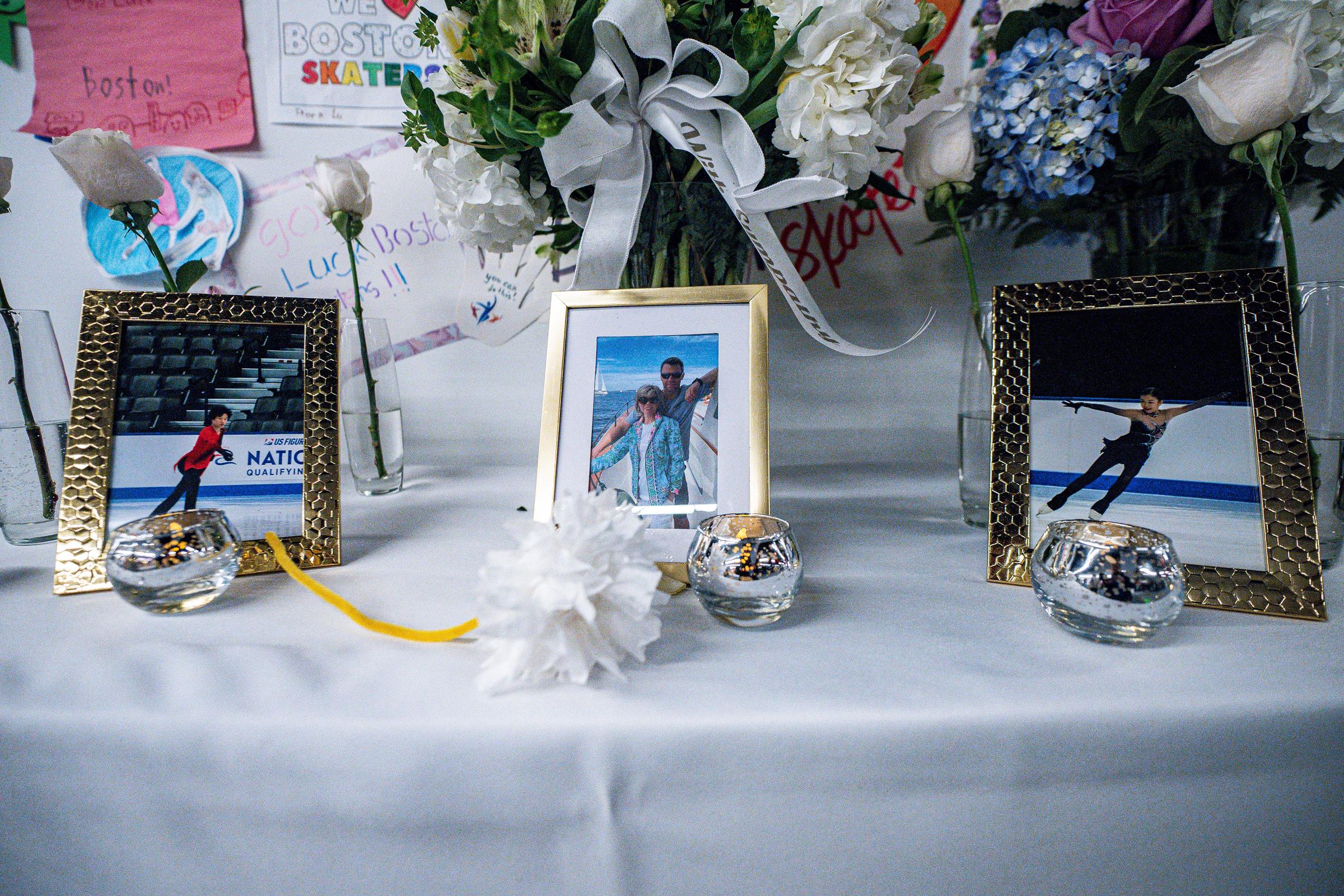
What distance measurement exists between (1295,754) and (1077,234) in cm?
59

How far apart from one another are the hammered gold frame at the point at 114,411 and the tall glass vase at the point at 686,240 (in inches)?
11.4

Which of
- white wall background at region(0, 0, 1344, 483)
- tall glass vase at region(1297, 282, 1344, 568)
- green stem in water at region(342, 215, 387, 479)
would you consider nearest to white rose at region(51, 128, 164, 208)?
green stem in water at region(342, 215, 387, 479)

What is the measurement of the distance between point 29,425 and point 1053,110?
39.8 inches

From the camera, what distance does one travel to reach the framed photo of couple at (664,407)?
0.55 meters

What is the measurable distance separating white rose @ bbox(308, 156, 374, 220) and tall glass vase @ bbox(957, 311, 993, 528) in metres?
0.66

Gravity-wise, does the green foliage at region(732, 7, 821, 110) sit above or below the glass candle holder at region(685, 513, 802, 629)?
above

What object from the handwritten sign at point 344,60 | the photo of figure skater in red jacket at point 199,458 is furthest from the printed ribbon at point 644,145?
the handwritten sign at point 344,60

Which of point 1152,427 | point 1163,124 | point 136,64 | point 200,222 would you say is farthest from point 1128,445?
point 136,64

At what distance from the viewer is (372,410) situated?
78 centimetres

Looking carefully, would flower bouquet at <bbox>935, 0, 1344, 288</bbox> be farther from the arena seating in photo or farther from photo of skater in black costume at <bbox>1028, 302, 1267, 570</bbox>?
the arena seating in photo

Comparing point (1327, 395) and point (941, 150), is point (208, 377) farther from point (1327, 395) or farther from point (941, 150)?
point (1327, 395)

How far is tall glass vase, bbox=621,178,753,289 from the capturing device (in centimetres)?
62

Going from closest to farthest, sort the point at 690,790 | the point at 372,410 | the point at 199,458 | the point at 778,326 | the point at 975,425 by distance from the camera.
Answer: the point at 690,790 → the point at 199,458 → the point at 975,425 → the point at 372,410 → the point at 778,326

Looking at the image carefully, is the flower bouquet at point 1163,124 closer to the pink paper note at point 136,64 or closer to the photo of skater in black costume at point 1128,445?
the photo of skater in black costume at point 1128,445
